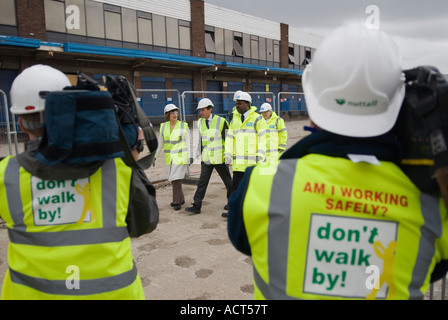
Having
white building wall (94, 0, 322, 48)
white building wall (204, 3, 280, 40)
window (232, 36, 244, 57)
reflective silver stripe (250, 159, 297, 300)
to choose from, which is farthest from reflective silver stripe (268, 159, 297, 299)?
window (232, 36, 244, 57)

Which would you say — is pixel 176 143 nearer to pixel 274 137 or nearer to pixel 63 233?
pixel 274 137

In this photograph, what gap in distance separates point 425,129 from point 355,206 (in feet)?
1.08

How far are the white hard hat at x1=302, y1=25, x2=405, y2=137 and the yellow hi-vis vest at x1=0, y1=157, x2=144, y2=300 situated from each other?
3.40 feet

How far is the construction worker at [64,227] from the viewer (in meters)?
1.64

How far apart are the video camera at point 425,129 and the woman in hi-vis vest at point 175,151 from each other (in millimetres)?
5479

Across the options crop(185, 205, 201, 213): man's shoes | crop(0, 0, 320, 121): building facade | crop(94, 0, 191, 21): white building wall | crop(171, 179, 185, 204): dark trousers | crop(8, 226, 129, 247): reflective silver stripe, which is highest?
crop(94, 0, 191, 21): white building wall

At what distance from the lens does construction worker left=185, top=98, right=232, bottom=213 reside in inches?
250

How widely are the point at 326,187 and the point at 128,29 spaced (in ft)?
75.4

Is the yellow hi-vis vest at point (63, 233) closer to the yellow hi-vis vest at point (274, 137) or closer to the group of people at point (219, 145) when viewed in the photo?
the group of people at point (219, 145)

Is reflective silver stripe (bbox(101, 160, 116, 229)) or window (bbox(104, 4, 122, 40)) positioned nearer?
reflective silver stripe (bbox(101, 160, 116, 229))

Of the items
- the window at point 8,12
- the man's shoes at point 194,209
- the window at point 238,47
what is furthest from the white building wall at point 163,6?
the man's shoes at point 194,209

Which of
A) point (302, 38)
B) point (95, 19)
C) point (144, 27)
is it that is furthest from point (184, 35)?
point (302, 38)

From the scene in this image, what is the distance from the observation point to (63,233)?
5.43ft

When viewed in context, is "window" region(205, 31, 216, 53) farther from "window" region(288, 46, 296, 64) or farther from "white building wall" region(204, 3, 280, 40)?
"window" region(288, 46, 296, 64)
